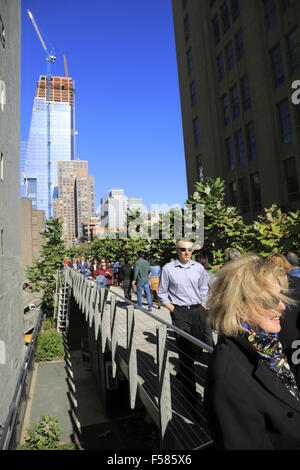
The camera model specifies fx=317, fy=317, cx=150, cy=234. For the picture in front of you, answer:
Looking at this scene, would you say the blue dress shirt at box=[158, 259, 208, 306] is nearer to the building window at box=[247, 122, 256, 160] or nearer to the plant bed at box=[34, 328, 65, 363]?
the building window at box=[247, 122, 256, 160]

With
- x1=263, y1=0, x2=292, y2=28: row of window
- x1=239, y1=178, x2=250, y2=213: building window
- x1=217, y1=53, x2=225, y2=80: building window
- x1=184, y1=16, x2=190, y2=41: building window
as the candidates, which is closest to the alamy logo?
x1=239, y1=178, x2=250, y2=213: building window

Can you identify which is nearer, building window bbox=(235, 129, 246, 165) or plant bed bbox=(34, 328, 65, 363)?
plant bed bbox=(34, 328, 65, 363)

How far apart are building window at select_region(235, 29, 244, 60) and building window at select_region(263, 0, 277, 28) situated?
2.60 m

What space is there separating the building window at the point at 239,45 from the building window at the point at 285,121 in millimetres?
6192

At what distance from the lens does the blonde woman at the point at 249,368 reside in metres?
1.30

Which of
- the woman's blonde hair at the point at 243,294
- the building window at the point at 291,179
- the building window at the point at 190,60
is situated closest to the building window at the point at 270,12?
the building window at the point at 291,179

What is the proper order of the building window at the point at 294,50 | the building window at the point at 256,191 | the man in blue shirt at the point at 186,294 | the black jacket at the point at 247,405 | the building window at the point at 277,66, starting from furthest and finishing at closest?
1. the building window at the point at 256,191
2. the building window at the point at 277,66
3. the building window at the point at 294,50
4. the man in blue shirt at the point at 186,294
5. the black jacket at the point at 247,405

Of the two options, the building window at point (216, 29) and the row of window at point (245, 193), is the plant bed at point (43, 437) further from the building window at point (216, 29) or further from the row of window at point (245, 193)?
the building window at point (216, 29)

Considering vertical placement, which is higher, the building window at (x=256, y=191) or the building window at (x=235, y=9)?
the building window at (x=235, y=9)

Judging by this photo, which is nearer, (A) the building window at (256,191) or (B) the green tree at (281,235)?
(B) the green tree at (281,235)

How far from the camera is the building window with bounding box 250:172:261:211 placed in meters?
21.8

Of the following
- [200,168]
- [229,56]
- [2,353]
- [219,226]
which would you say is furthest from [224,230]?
[229,56]

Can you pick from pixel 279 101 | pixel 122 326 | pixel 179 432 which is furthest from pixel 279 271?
pixel 279 101

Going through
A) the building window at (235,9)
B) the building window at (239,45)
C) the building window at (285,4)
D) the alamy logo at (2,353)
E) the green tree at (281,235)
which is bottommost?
the alamy logo at (2,353)
